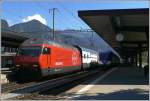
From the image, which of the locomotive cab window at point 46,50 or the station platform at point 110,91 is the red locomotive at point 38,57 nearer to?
the locomotive cab window at point 46,50

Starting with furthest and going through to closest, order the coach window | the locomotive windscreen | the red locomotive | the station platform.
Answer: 1. the coach window
2. the locomotive windscreen
3. the red locomotive
4. the station platform

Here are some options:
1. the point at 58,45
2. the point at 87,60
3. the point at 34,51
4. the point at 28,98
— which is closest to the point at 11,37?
the point at 87,60

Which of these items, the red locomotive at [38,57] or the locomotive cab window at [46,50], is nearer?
the red locomotive at [38,57]

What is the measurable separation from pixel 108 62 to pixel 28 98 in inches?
1990

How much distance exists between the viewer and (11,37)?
5422 centimetres

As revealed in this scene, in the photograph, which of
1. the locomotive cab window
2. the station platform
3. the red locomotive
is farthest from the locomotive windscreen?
the station platform

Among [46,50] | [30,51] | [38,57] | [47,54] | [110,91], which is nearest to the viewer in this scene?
[110,91]

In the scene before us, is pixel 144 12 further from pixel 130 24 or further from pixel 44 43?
pixel 130 24

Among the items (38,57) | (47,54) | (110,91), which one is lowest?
(110,91)

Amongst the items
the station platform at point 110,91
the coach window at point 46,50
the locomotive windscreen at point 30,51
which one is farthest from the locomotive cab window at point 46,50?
the station platform at point 110,91

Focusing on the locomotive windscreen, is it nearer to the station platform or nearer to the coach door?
the coach door

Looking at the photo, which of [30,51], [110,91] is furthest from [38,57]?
[110,91]

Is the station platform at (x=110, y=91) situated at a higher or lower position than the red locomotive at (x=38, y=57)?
lower

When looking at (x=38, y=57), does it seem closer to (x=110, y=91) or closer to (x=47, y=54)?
(x=47, y=54)
